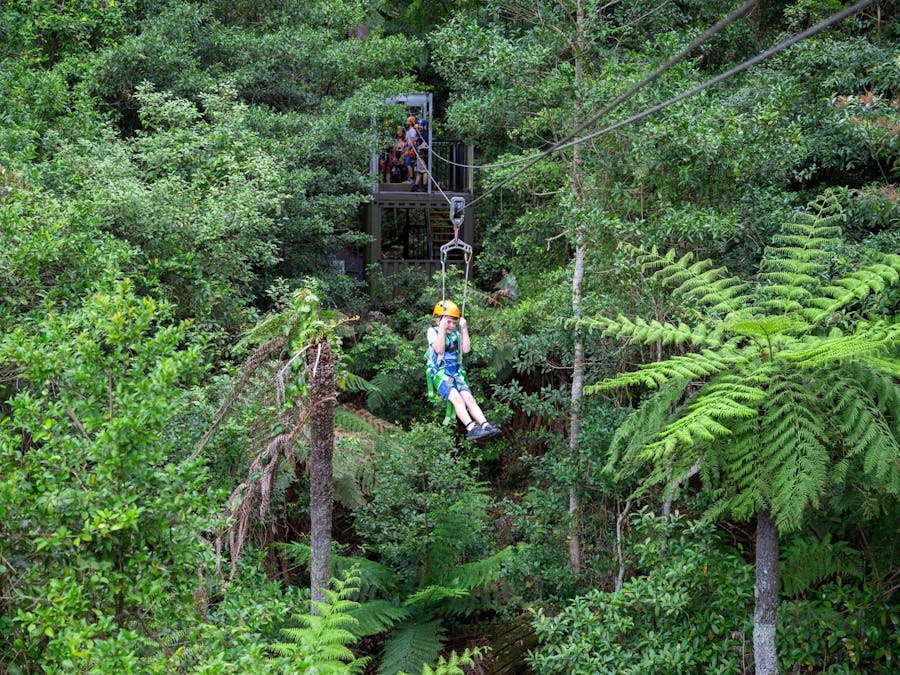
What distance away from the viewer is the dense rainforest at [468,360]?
5.13 meters

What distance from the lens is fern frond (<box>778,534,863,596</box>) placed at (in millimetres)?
6926

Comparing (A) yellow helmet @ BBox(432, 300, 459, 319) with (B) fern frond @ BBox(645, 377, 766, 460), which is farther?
(A) yellow helmet @ BBox(432, 300, 459, 319)

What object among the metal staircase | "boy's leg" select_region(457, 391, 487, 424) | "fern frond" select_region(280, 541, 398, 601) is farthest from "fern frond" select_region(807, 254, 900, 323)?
the metal staircase

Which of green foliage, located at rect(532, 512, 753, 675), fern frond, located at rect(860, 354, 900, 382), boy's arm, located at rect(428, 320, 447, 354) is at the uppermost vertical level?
fern frond, located at rect(860, 354, 900, 382)

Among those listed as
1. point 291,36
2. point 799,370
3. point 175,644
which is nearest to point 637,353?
point 799,370

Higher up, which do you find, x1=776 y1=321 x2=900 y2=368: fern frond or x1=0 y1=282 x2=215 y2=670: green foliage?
x1=776 y1=321 x2=900 y2=368: fern frond

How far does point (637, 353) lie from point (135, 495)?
549cm

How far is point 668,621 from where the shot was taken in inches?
280

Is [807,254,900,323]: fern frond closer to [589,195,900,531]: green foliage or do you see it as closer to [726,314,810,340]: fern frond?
[589,195,900,531]: green foliage

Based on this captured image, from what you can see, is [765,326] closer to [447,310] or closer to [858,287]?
[858,287]

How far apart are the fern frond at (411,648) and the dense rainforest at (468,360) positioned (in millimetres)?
37

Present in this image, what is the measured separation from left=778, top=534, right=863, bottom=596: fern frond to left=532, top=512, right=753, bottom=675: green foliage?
1.11ft

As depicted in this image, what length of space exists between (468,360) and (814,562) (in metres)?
6.09

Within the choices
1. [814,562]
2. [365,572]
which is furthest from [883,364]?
→ [365,572]
